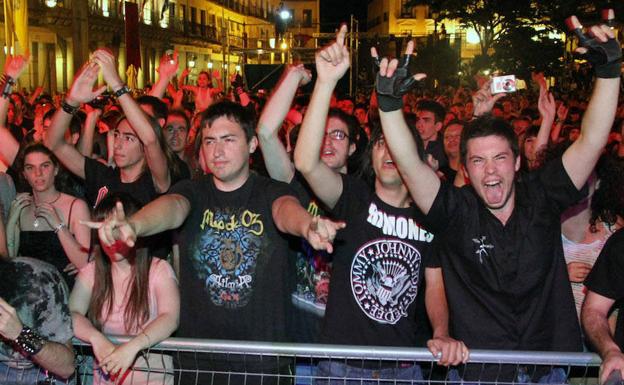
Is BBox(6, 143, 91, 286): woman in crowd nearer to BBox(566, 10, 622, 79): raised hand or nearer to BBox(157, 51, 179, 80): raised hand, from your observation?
BBox(157, 51, 179, 80): raised hand

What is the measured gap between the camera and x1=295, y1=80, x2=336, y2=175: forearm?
388cm

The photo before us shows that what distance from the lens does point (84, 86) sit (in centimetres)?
566

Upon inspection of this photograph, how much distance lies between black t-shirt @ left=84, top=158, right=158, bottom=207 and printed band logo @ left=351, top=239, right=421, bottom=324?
6.99 feet

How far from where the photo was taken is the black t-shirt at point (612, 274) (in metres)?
3.68

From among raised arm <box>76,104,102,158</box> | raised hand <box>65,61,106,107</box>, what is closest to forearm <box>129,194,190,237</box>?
raised hand <box>65,61,106,107</box>

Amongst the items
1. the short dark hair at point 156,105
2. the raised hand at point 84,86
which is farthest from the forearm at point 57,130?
the short dark hair at point 156,105

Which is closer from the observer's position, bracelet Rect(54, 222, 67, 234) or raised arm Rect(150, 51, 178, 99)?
bracelet Rect(54, 222, 67, 234)

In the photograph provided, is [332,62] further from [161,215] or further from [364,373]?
[364,373]

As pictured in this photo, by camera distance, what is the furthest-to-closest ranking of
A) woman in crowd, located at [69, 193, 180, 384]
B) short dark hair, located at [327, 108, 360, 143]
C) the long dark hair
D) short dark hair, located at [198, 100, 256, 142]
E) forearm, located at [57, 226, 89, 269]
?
short dark hair, located at [327, 108, 360, 143] < forearm, located at [57, 226, 89, 269] < short dark hair, located at [198, 100, 256, 142] < the long dark hair < woman in crowd, located at [69, 193, 180, 384]

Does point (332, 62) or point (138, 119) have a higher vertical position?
point (332, 62)

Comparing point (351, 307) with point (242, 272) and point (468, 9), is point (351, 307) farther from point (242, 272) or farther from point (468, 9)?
point (468, 9)

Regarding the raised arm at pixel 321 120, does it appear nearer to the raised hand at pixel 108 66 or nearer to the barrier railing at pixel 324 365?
the barrier railing at pixel 324 365

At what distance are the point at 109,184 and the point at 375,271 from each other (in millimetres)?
2618

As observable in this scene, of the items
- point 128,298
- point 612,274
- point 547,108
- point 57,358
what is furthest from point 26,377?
point 547,108
